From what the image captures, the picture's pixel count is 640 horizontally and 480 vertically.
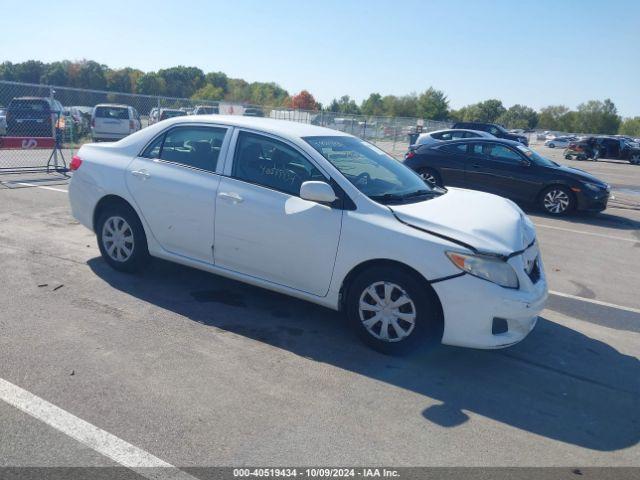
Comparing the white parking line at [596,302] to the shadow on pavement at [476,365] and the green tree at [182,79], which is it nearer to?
the shadow on pavement at [476,365]

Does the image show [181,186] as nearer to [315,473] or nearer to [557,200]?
[315,473]

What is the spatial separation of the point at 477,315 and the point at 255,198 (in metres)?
2.07

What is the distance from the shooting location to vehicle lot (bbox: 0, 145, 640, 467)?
3061mm

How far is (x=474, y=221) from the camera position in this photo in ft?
14.1

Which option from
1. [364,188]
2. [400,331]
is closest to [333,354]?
[400,331]

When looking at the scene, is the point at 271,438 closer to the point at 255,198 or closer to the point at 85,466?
the point at 85,466

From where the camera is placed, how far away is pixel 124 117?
2036cm

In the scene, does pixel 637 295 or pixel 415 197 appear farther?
pixel 637 295

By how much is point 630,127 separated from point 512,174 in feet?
353

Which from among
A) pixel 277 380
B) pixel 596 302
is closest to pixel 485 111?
pixel 596 302

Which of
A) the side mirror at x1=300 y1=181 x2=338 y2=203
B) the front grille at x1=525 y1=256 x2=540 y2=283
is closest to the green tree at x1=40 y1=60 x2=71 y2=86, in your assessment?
the side mirror at x1=300 y1=181 x2=338 y2=203

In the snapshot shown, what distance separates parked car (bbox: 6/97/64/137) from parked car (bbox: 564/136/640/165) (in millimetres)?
29977

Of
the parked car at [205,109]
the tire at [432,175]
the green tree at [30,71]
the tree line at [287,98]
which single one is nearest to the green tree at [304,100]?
the tree line at [287,98]

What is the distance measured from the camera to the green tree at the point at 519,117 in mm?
95688
